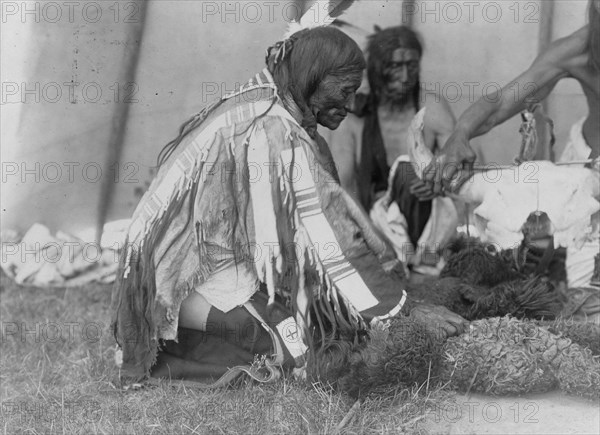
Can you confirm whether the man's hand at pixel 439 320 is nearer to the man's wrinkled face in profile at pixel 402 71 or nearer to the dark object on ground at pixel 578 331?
the dark object on ground at pixel 578 331

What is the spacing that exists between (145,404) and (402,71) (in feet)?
8.65

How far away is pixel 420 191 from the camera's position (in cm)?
472

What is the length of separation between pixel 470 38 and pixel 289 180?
2.37 metres

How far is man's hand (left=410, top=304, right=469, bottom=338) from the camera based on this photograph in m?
3.16

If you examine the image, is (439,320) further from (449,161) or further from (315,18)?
(315,18)

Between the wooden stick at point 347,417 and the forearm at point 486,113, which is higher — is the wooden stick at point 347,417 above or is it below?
below

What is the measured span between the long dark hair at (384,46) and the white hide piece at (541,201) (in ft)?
4.43

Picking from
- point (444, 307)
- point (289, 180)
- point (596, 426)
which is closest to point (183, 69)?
point (289, 180)

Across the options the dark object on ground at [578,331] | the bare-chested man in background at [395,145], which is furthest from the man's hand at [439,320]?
the bare-chested man in background at [395,145]

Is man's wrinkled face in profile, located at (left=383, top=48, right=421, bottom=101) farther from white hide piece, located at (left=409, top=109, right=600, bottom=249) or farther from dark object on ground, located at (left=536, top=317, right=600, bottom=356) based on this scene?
dark object on ground, located at (left=536, top=317, right=600, bottom=356)

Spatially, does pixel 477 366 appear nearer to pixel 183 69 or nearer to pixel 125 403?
pixel 125 403

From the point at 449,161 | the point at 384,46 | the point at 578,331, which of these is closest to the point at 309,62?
the point at 449,161

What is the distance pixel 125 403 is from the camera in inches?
130

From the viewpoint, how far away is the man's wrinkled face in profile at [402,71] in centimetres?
504
